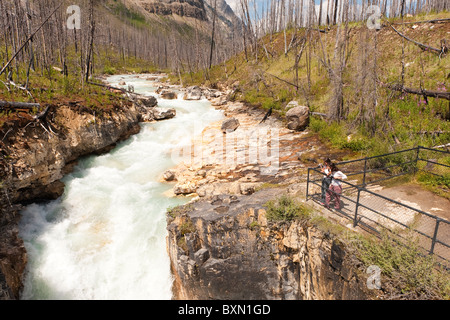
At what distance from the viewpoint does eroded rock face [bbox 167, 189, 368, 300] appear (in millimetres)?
7238

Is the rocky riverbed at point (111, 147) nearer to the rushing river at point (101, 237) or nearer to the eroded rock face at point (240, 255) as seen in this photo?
the eroded rock face at point (240, 255)

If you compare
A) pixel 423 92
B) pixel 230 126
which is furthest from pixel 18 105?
pixel 423 92

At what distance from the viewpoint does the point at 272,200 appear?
7.97 m

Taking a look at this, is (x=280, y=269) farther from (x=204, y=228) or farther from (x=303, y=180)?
(x=303, y=180)

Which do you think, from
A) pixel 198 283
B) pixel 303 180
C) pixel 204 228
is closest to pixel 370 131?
pixel 303 180

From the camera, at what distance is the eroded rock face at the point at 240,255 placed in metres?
7.24

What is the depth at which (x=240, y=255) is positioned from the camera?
7566 mm

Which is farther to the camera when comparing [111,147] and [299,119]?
[299,119]

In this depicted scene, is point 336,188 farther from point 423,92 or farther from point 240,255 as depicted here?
point 423,92

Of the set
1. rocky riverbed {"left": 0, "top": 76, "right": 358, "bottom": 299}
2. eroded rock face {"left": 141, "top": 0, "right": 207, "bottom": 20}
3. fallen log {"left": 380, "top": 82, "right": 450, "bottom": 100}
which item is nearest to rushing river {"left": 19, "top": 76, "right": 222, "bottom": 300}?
rocky riverbed {"left": 0, "top": 76, "right": 358, "bottom": 299}

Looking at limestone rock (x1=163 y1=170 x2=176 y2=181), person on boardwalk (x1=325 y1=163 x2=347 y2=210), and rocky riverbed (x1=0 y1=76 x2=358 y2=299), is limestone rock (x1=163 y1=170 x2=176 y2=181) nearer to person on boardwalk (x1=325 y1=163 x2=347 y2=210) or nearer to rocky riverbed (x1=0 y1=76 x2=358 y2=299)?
rocky riverbed (x1=0 y1=76 x2=358 y2=299)

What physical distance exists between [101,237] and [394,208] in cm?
976

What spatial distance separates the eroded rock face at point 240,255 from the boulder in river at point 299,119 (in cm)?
1005

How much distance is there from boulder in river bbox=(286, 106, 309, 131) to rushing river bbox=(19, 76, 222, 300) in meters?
9.16
